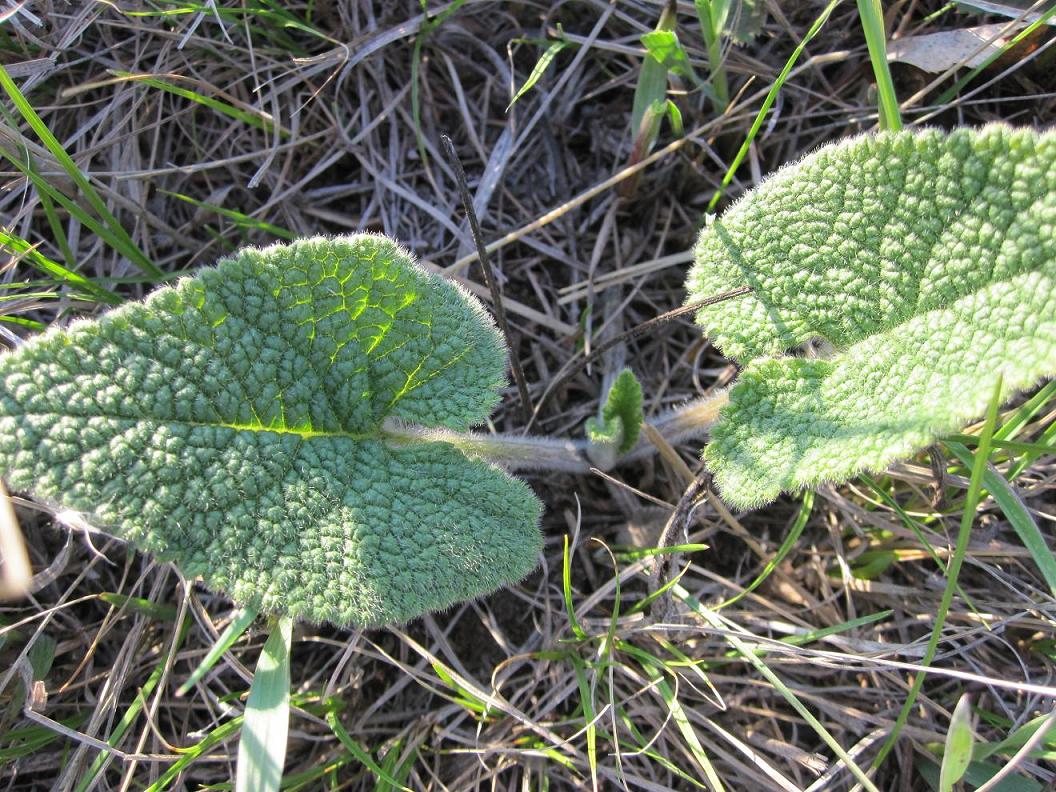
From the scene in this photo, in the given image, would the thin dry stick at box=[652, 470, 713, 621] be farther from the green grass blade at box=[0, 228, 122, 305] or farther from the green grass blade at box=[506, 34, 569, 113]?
the green grass blade at box=[0, 228, 122, 305]

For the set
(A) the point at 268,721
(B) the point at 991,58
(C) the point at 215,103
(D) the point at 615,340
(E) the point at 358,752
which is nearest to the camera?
(A) the point at 268,721

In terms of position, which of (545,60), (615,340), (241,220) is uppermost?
(545,60)

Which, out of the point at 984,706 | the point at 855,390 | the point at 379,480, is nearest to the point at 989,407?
the point at 855,390

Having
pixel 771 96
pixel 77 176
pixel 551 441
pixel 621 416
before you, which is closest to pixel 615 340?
pixel 621 416

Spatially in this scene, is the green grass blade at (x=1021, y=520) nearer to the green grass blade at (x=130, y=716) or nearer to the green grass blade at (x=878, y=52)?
the green grass blade at (x=878, y=52)

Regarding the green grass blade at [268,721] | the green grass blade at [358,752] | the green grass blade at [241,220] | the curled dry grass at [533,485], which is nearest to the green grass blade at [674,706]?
the curled dry grass at [533,485]

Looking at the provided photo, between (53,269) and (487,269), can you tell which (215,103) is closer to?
(53,269)

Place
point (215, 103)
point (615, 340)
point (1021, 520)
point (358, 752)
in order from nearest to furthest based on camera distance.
Result: point (1021, 520) → point (358, 752) → point (615, 340) → point (215, 103)
